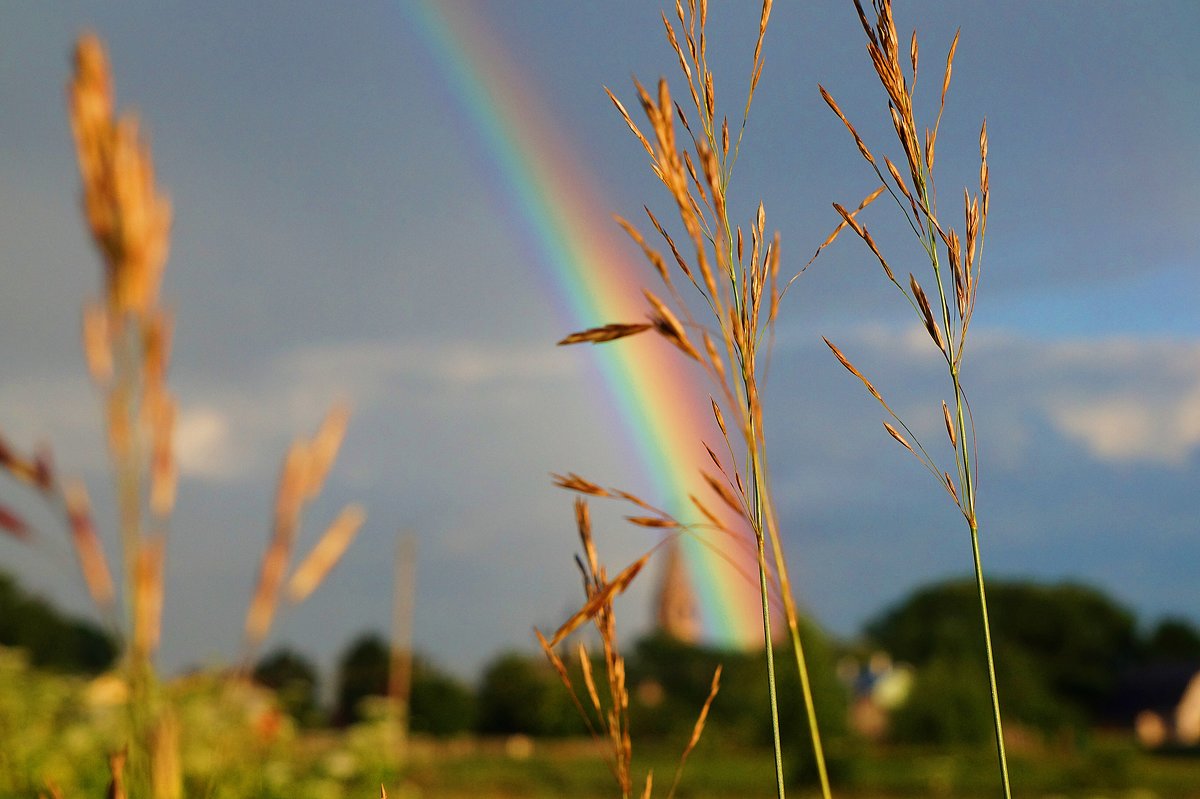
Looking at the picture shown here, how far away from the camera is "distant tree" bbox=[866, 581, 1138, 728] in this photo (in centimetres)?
4306

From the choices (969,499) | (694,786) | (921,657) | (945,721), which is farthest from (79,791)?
(921,657)

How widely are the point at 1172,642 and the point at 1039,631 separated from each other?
6904 mm

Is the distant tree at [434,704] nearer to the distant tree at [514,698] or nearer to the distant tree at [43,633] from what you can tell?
the distant tree at [514,698]

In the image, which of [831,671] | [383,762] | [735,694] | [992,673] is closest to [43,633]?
[735,694]

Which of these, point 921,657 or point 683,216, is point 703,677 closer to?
point 921,657

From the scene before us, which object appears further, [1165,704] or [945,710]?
[1165,704]

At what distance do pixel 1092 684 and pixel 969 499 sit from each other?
48.8 metres

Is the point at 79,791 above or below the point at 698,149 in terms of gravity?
below

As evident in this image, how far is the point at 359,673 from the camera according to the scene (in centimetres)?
2848

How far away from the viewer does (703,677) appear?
34531 millimetres

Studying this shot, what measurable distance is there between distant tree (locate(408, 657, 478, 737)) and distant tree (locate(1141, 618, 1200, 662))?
34.2 meters

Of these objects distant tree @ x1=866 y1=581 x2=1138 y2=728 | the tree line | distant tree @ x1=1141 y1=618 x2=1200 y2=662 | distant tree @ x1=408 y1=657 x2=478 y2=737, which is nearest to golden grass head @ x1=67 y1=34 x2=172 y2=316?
the tree line

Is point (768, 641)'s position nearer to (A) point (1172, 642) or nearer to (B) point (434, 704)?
(B) point (434, 704)

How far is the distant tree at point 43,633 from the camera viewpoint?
1271 inches
